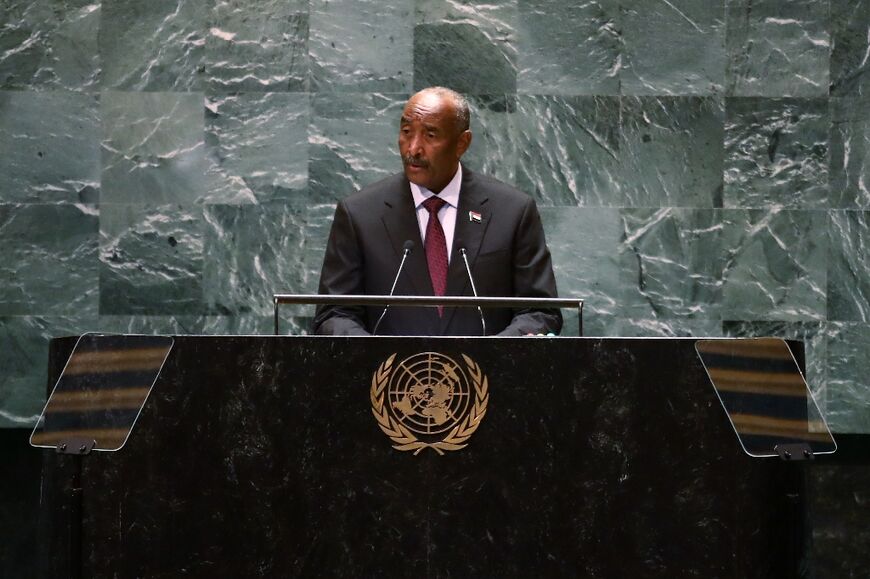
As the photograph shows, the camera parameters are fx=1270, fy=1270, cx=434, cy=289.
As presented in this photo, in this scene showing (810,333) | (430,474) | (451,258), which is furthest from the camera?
(810,333)

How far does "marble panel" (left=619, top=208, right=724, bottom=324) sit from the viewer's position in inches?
234

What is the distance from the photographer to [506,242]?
4.46m

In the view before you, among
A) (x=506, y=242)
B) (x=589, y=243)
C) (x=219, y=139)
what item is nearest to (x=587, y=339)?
(x=506, y=242)

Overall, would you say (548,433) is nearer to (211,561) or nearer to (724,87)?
(211,561)

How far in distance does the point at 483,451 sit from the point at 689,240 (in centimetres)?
313

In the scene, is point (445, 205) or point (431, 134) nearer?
point (431, 134)

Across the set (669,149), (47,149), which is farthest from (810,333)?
(47,149)

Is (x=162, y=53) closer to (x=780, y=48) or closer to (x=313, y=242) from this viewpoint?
(x=313, y=242)

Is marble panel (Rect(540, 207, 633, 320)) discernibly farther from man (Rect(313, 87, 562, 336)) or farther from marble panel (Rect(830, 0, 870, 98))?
man (Rect(313, 87, 562, 336))

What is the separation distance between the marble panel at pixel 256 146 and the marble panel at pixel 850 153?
2485 millimetres

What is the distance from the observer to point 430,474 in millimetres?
3078

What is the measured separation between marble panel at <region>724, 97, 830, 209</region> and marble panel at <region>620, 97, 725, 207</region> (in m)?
0.08

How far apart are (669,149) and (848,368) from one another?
1.32m

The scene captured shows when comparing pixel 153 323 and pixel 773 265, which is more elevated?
pixel 773 265
